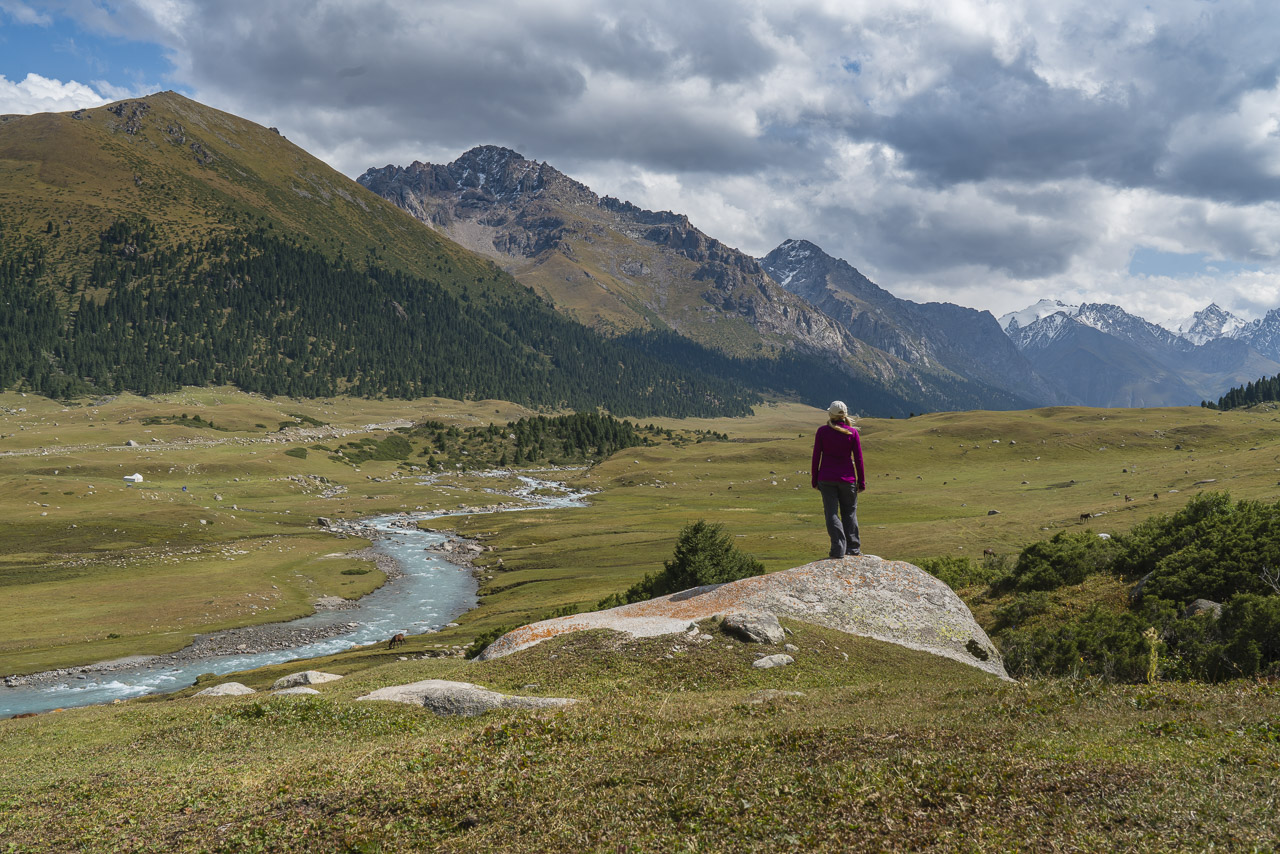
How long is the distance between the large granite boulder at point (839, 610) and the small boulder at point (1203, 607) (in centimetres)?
688

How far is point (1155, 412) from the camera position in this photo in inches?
7480

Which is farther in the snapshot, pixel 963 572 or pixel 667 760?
pixel 963 572

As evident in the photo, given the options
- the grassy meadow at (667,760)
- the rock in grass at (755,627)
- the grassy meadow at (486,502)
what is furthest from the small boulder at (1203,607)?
the rock in grass at (755,627)

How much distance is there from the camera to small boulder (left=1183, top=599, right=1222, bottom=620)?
2503 cm

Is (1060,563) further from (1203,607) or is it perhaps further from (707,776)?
(707,776)

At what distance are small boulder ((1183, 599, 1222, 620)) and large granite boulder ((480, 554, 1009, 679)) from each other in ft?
22.6

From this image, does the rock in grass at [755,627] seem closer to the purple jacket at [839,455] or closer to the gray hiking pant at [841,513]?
the gray hiking pant at [841,513]

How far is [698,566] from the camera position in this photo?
145ft

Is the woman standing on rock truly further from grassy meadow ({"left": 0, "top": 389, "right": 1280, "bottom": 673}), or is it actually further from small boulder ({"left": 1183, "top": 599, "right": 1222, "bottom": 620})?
grassy meadow ({"left": 0, "top": 389, "right": 1280, "bottom": 673})

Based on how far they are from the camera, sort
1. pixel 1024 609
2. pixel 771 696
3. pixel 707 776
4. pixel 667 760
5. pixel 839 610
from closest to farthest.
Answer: pixel 707 776
pixel 667 760
pixel 771 696
pixel 839 610
pixel 1024 609

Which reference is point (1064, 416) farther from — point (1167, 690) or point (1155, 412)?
point (1167, 690)

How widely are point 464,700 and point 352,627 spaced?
52.1 metres

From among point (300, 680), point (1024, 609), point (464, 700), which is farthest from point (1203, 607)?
point (300, 680)

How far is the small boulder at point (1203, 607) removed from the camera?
25.0m
